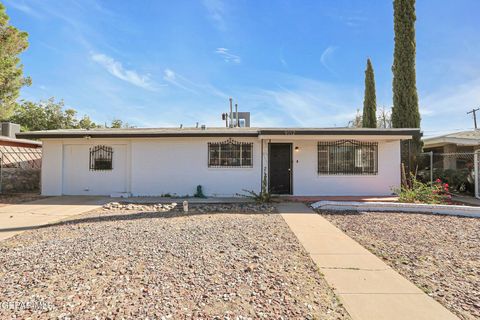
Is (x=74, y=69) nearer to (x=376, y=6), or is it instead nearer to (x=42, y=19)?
(x=42, y=19)

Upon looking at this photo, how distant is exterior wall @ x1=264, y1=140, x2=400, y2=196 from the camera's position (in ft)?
35.1

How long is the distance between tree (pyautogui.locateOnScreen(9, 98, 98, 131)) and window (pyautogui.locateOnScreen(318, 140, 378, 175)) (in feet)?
92.4

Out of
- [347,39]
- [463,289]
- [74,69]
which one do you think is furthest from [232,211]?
[74,69]

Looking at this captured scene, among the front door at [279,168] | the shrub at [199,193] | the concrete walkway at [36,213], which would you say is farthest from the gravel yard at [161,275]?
the front door at [279,168]

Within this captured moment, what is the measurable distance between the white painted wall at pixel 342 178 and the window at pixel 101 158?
27.4 feet

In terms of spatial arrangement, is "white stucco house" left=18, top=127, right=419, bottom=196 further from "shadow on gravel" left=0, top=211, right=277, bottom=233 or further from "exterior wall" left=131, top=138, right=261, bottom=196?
"shadow on gravel" left=0, top=211, right=277, bottom=233

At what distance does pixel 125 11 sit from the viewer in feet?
30.8

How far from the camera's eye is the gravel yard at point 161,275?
8.37ft

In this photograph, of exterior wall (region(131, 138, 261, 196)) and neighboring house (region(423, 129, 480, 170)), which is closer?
exterior wall (region(131, 138, 261, 196))

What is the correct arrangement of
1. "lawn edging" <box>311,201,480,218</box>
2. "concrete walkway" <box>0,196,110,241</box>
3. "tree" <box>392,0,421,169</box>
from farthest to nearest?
"tree" <box>392,0,421,169</box> < "lawn edging" <box>311,201,480,218</box> < "concrete walkway" <box>0,196,110,241</box>

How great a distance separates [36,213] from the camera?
24.2ft

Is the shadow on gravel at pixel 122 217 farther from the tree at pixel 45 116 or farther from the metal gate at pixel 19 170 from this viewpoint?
the tree at pixel 45 116

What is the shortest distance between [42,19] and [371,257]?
13.1 m

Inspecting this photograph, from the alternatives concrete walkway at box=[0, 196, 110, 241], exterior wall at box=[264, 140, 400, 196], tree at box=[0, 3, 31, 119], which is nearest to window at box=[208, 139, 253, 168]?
exterior wall at box=[264, 140, 400, 196]
